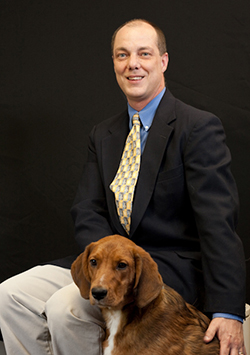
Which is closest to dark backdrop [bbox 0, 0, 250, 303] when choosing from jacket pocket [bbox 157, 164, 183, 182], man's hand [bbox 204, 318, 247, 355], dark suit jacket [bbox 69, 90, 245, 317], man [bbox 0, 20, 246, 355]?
man [bbox 0, 20, 246, 355]

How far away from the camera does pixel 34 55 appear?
3.31 metres

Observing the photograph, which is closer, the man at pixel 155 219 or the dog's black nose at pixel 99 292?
the dog's black nose at pixel 99 292

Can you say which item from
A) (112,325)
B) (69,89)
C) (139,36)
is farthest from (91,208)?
(69,89)

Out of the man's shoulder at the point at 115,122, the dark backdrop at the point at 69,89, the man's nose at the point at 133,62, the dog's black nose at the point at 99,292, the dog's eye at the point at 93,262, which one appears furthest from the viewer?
the dark backdrop at the point at 69,89

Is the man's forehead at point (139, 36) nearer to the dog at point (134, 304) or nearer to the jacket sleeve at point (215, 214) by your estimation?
the jacket sleeve at point (215, 214)

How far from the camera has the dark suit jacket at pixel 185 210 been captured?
186 cm

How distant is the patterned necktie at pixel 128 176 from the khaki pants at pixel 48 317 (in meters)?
0.38

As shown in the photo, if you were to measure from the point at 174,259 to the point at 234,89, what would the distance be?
125cm

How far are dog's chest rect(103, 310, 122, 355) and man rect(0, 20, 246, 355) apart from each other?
13cm

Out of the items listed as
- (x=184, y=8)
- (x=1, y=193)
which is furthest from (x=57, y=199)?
(x=184, y=8)

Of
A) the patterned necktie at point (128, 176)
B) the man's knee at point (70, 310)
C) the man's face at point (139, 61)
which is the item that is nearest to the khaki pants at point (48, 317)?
the man's knee at point (70, 310)

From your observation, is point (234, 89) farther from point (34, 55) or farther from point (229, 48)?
point (34, 55)

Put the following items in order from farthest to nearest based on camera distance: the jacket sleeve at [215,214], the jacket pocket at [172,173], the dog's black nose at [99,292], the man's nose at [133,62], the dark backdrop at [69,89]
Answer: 1. the dark backdrop at [69,89]
2. the man's nose at [133,62]
3. the jacket pocket at [172,173]
4. the jacket sleeve at [215,214]
5. the dog's black nose at [99,292]

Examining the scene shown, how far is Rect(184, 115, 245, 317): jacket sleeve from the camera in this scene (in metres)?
1.82
